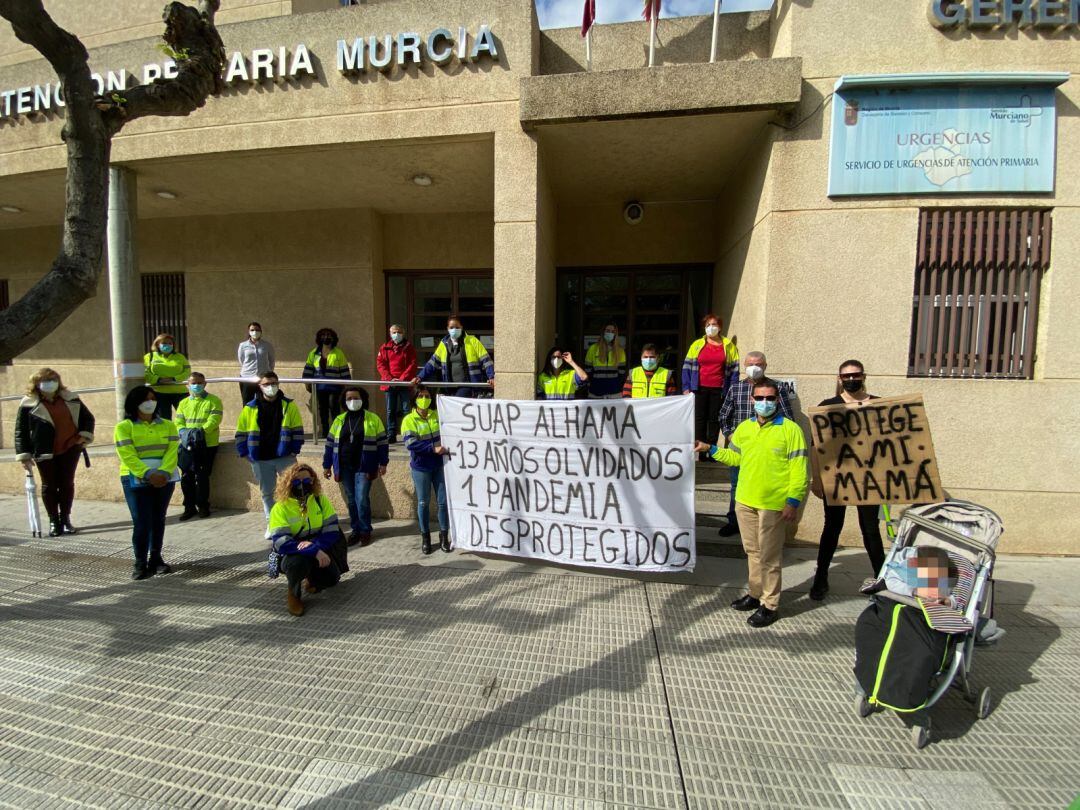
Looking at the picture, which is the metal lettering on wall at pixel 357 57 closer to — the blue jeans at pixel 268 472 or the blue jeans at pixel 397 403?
the blue jeans at pixel 397 403

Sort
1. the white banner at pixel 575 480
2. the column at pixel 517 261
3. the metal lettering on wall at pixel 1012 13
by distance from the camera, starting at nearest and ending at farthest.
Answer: the white banner at pixel 575 480 → the metal lettering on wall at pixel 1012 13 → the column at pixel 517 261

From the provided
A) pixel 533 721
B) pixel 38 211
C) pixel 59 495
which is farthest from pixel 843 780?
pixel 38 211

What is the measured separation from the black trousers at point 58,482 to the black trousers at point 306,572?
3.72 m

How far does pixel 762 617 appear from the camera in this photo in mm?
3404

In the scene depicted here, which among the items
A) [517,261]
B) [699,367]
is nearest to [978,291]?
[699,367]

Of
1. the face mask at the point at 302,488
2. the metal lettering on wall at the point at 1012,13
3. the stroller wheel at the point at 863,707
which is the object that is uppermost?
the metal lettering on wall at the point at 1012,13

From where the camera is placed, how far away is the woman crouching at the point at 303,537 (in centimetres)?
357

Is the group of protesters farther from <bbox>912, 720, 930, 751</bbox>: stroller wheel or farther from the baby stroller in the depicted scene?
<bbox>912, 720, 930, 751</bbox>: stroller wheel

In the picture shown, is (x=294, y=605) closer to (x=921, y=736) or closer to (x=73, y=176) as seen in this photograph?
(x=73, y=176)

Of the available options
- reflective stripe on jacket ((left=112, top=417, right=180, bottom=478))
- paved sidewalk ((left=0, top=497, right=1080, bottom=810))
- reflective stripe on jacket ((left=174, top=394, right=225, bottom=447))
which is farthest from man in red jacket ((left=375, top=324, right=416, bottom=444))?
paved sidewalk ((left=0, top=497, right=1080, bottom=810))

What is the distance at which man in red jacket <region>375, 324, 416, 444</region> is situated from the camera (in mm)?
6375

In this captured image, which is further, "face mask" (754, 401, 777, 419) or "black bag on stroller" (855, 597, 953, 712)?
"face mask" (754, 401, 777, 419)

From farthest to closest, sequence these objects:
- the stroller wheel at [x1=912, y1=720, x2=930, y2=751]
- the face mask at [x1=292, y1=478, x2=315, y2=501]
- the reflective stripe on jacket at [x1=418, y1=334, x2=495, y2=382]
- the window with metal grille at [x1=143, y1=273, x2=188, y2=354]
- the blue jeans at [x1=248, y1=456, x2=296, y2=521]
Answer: the window with metal grille at [x1=143, y1=273, x2=188, y2=354] → the reflective stripe on jacket at [x1=418, y1=334, x2=495, y2=382] → the blue jeans at [x1=248, y1=456, x2=296, y2=521] → the face mask at [x1=292, y1=478, x2=315, y2=501] → the stroller wheel at [x1=912, y1=720, x2=930, y2=751]

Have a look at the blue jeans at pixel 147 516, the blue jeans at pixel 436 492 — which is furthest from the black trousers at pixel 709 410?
the blue jeans at pixel 147 516
